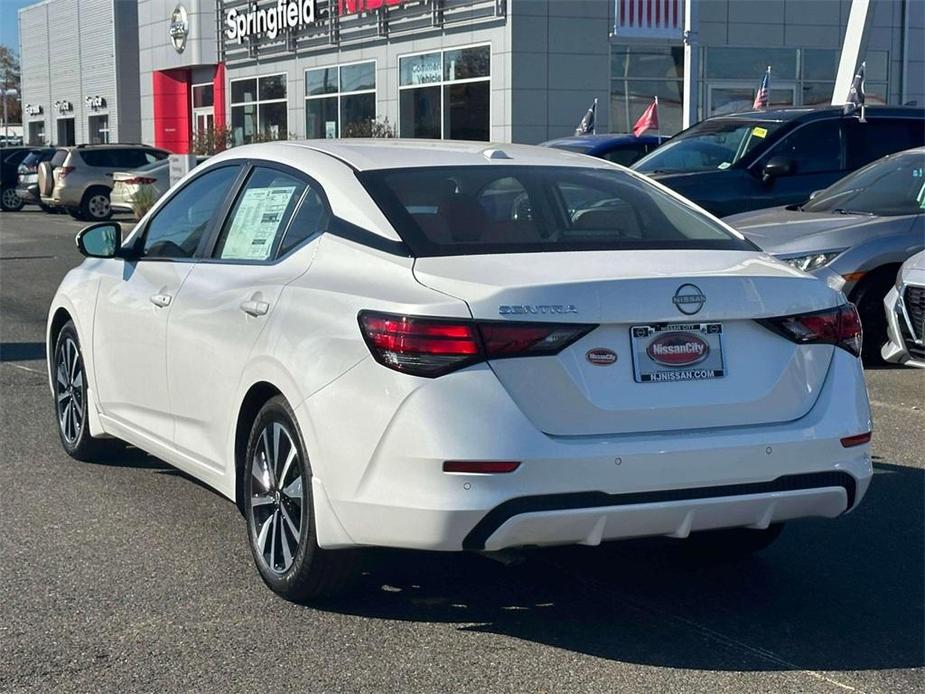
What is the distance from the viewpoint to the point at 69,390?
731 cm

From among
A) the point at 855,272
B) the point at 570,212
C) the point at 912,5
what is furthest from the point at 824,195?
the point at 912,5

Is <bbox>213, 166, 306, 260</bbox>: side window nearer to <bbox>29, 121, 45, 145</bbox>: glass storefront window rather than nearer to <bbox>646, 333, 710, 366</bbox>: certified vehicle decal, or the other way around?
<bbox>646, 333, 710, 366</bbox>: certified vehicle decal

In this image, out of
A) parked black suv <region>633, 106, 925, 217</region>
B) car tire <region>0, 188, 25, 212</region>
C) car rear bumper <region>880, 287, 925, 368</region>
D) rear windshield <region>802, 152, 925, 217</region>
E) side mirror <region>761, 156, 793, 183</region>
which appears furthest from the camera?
car tire <region>0, 188, 25, 212</region>

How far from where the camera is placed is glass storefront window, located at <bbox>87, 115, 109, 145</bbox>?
59312mm

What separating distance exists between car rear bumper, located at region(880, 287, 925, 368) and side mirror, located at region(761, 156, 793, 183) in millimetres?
4469

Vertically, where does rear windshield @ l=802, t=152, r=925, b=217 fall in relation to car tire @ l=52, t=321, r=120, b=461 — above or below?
above

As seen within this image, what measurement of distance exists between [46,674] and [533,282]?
194 cm

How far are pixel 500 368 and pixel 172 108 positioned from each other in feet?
160

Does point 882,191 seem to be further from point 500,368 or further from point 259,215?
point 500,368

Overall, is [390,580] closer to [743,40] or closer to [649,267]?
[649,267]

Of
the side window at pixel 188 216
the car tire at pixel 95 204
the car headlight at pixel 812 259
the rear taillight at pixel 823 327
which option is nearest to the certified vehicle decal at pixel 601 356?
the rear taillight at pixel 823 327

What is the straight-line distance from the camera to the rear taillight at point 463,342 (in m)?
4.28

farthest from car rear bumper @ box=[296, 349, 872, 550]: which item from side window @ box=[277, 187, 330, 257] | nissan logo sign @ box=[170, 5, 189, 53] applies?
nissan logo sign @ box=[170, 5, 189, 53]

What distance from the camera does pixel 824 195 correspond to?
11625 mm
